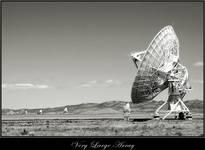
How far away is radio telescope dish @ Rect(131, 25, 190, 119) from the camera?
5778 cm

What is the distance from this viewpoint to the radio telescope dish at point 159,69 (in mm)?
57781

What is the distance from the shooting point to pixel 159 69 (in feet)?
201

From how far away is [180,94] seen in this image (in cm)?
6650
